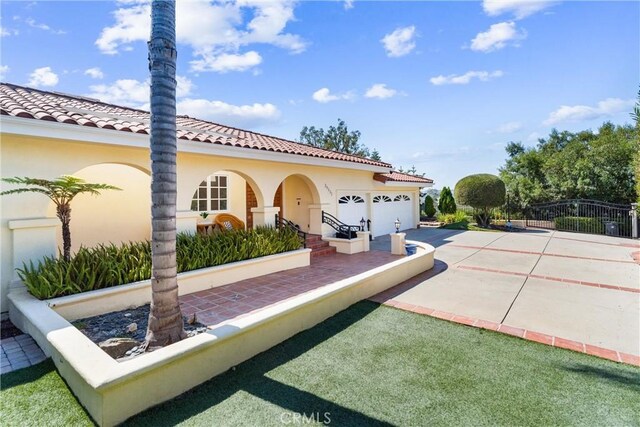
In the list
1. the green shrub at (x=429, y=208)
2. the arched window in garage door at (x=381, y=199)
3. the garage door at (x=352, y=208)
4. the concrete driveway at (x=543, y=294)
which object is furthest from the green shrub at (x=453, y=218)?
the garage door at (x=352, y=208)

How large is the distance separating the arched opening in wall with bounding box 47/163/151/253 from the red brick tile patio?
464cm

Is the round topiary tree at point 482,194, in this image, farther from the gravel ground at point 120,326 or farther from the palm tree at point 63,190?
the palm tree at point 63,190

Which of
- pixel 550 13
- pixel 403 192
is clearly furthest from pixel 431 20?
pixel 403 192

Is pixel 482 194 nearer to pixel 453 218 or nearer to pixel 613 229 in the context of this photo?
pixel 453 218

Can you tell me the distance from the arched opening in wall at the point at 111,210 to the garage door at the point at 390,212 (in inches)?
453

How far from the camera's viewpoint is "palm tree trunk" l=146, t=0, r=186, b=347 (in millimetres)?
4062

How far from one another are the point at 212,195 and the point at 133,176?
3.29 m

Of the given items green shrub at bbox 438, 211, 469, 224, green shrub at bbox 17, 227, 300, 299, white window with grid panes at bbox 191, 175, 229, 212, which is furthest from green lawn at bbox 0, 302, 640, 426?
green shrub at bbox 438, 211, 469, 224

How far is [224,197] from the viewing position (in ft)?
45.6

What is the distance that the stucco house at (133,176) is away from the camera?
19.7 feet

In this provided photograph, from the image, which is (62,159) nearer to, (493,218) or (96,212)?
(96,212)

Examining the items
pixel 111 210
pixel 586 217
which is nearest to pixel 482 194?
pixel 586 217

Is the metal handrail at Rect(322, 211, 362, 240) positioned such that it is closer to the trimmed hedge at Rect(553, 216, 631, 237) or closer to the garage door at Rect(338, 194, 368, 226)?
the garage door at Rect(338, 194, 368, 226)

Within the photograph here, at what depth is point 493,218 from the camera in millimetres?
24734
